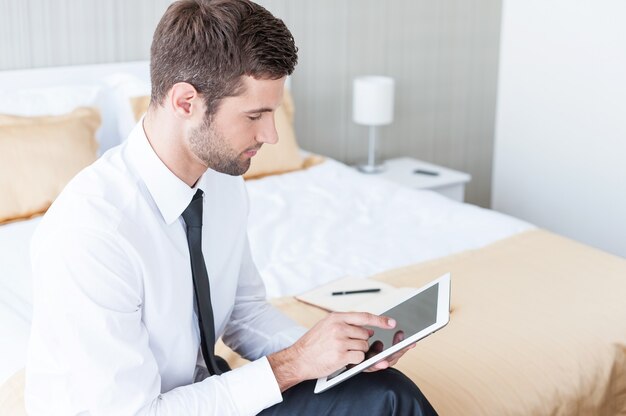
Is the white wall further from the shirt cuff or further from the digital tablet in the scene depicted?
the shirt cuff

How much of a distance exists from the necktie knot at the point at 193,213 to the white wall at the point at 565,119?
266cm

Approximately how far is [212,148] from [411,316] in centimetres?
45

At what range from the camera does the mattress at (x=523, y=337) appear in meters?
1.68

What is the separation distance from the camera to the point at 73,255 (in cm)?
119

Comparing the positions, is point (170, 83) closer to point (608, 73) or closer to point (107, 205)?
point (107, 205)

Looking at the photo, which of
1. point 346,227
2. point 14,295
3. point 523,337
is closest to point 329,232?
point 346,227

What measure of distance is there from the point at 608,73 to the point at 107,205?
289 centimetres

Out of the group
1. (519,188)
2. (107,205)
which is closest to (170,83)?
(107,205)

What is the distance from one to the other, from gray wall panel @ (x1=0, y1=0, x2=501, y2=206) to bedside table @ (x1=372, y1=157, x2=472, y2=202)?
0.27 meters

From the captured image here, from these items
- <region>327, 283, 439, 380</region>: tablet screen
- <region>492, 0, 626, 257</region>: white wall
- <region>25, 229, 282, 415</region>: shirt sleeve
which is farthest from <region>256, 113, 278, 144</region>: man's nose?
<region>492, 0, 626, 257</region>: white wall

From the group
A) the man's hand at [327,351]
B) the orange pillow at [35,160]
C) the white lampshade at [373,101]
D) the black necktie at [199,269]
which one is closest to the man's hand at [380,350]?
the man's hand at [327,351]

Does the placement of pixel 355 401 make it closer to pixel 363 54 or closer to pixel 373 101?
pixel 373 101

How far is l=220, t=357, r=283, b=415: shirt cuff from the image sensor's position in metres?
1.32

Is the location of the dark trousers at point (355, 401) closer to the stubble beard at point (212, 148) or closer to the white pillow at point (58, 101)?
the stubble beard at point (212, 148)
